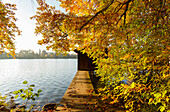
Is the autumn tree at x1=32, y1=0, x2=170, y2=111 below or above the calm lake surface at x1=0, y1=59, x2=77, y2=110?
above

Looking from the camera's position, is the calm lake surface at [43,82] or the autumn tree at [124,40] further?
the calm lake surface at [43,82]

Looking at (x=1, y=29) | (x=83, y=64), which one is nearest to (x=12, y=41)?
(x=1, y=29)

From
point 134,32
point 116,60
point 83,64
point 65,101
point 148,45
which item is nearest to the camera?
point 148,45

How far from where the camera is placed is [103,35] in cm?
532

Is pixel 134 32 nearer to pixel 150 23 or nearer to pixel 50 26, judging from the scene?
pixel 150 23

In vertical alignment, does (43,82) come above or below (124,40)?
below

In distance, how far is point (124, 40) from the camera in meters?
3.81

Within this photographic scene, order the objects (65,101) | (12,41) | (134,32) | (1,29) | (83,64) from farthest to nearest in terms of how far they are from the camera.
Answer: (83,64), (12,41), (1,29), (65,101), (134,32)

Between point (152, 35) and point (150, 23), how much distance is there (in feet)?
3.75

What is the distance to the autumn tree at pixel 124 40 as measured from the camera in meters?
3.10

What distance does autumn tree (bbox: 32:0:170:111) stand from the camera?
3104 millimetres

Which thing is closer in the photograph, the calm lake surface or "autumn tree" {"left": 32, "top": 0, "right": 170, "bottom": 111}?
"autumn tree" {"left": 32, "top": 0, "right": 170, "bottom": 111}

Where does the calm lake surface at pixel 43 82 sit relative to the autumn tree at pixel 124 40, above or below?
below

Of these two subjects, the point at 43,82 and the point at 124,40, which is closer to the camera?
the point at 124,40
